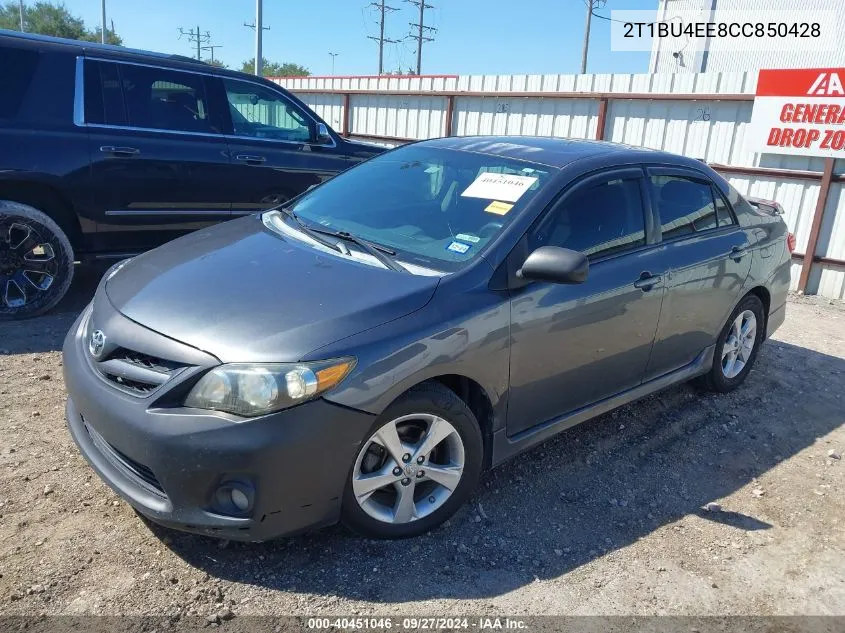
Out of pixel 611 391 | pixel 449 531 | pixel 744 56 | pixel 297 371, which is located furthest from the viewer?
pixel 744 56

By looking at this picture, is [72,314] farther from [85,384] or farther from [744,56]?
[744,56]

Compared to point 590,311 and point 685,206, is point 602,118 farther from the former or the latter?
point 590,311

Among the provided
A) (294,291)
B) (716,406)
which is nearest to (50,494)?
(294,291)

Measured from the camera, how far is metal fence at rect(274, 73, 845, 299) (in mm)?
8227

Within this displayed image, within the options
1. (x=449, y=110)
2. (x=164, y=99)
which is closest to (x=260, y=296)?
(x=164, y=99)

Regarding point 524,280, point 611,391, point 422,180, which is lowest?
point 611,391

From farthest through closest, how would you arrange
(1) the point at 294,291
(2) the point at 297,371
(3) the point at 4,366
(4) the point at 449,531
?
(3) the point at 4,366
(4) the point at 449,531
(1) the point at 294,291
(2) the point at 297,371

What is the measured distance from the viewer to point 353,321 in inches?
106

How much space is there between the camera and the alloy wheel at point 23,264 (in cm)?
516

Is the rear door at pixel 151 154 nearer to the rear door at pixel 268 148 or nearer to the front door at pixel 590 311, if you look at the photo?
the rear door at pixel 268 148

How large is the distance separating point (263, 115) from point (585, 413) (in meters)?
4.42

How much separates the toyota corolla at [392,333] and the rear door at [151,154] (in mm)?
2148

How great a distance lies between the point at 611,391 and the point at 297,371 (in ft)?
6.61

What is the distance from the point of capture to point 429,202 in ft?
12.0
